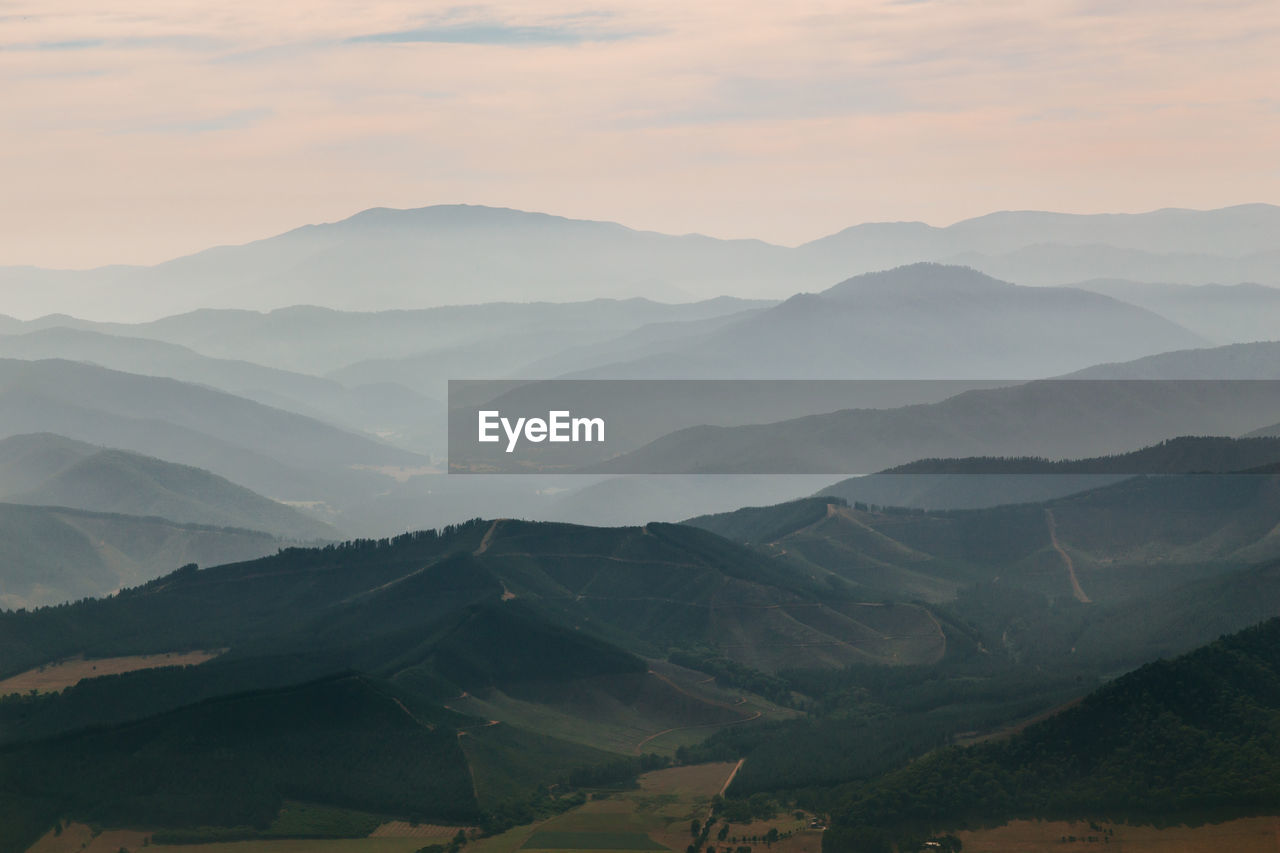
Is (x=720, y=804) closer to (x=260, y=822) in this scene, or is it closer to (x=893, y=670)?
(x=260, y=822)

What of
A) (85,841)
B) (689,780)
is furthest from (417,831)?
(689,780)

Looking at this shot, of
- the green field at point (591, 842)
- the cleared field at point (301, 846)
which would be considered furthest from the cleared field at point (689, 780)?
the cleared field at point (301, 846)

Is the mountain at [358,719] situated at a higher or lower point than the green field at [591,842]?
higher

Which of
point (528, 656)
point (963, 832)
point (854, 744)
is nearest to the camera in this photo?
point (963, 832)

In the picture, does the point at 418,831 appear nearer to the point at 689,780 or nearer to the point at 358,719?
the point at 358,719

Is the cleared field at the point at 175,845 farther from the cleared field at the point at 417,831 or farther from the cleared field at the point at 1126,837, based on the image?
the cleared field at the point at 1126,837

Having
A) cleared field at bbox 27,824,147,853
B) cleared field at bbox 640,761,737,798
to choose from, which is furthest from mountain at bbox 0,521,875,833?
cleared field at bbox 640,761,737,798

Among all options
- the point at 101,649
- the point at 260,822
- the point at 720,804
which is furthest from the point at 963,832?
the point at 101,649
